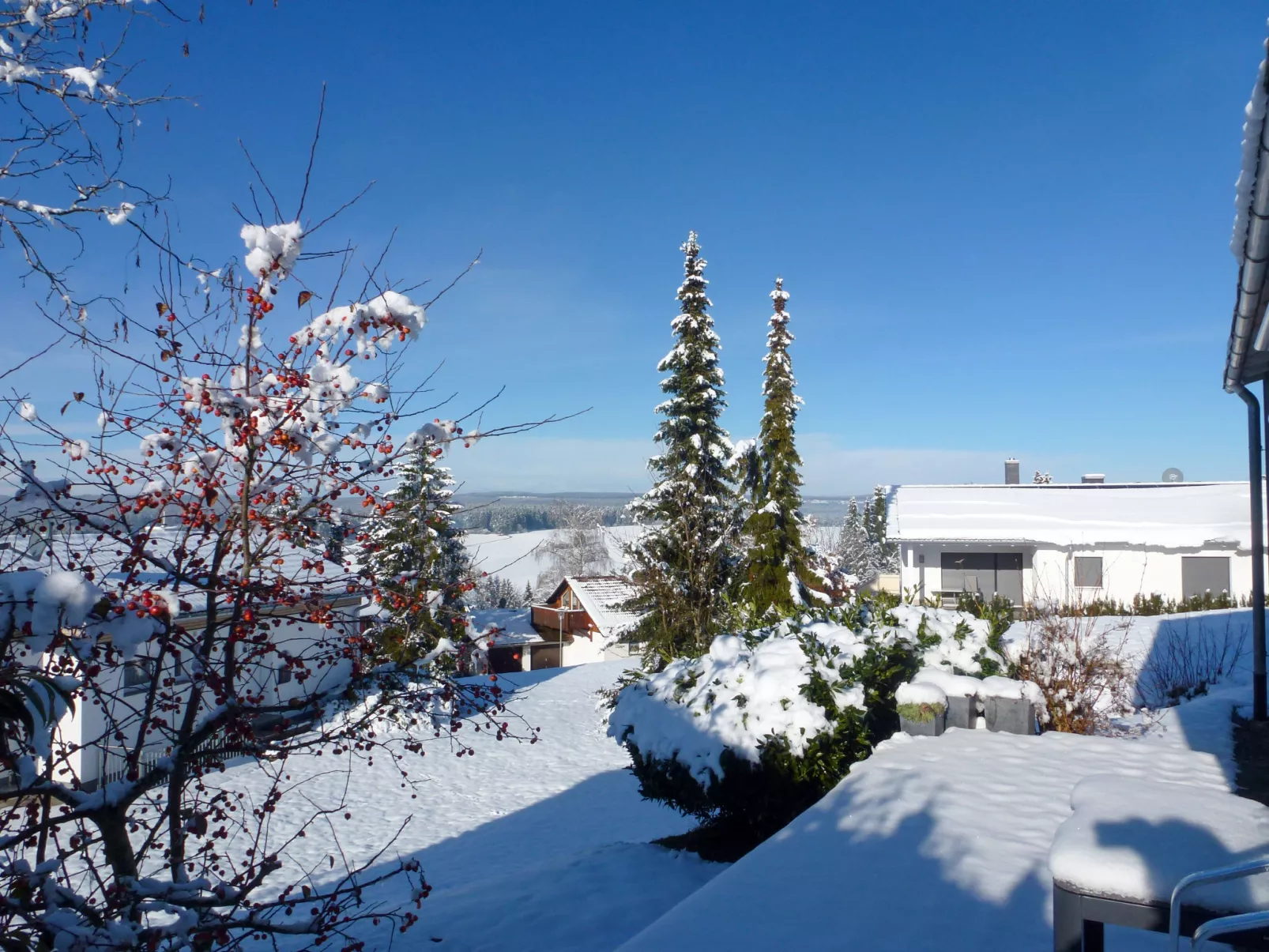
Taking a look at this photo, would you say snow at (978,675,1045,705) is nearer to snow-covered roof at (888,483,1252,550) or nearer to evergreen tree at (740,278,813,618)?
evergreen tree at (740,278,813,618)

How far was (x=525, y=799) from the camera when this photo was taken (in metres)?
13.7

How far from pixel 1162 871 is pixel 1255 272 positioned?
123 inches

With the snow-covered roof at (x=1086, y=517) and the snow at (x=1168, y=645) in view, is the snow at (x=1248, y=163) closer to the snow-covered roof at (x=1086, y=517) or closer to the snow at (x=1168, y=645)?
→ the snow at (x=1168, y=645)

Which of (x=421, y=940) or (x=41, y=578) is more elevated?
(x=41, y=578)

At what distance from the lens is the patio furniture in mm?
2125

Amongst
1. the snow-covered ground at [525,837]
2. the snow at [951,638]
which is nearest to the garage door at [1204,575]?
the snow-covered ground at [525,837]

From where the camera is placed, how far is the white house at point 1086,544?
1953cm

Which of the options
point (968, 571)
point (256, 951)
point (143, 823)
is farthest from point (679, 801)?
point (968, 571)

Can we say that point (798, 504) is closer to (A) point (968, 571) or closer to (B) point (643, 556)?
(A) point (968, 571)

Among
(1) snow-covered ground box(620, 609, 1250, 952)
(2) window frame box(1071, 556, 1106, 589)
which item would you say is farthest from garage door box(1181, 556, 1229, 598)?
(1) snow-covered ground box(620, 609, 1250, 952)

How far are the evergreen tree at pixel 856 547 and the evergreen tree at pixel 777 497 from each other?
1311 inches

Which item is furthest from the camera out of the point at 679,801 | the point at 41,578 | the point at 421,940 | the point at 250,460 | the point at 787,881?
the point at 679,801

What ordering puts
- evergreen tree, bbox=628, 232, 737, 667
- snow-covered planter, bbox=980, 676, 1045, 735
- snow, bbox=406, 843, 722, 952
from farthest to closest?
evergreen tree, bbox=628, 232, 737, 667
snow-covered planter, bbox=980, 676, 1045, 735
snow, bbox=406, 843, 722, 952

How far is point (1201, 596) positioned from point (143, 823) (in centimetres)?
2222
